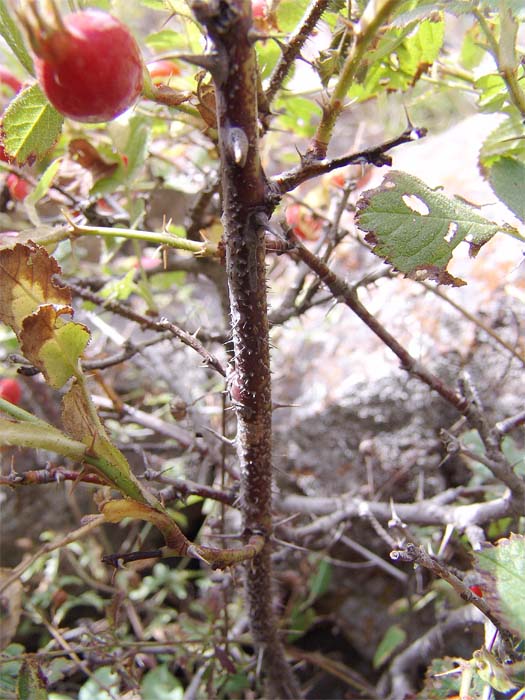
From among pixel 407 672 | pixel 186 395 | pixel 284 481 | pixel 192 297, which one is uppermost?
pixel 192 297

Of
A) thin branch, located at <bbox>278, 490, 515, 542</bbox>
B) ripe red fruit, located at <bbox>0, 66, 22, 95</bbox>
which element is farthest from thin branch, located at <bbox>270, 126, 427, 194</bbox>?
ripe red fruit, located at <bbox>0, 66, 22, 95</bbox>

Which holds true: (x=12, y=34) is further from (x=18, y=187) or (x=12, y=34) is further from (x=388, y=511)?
(x=388, y=511)

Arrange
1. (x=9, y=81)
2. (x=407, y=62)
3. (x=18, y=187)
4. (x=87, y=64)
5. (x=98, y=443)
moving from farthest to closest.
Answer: (x=9, y=81) < (x=18, y=187) < (x=407, y=62) < (x=98, y=443) < (x=87, y=64)

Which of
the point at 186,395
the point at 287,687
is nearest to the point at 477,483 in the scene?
the point at 287,687

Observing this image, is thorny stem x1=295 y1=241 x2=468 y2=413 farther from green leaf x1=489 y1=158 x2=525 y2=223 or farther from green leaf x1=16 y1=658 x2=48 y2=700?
green leaf x1=16 y1=658 x2=48 y2=700

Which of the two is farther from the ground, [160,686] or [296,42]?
[296,42]

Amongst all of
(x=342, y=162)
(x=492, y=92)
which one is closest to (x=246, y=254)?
(x=342, y=162)

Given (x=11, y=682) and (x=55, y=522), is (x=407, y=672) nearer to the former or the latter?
(x=11, y=682)
